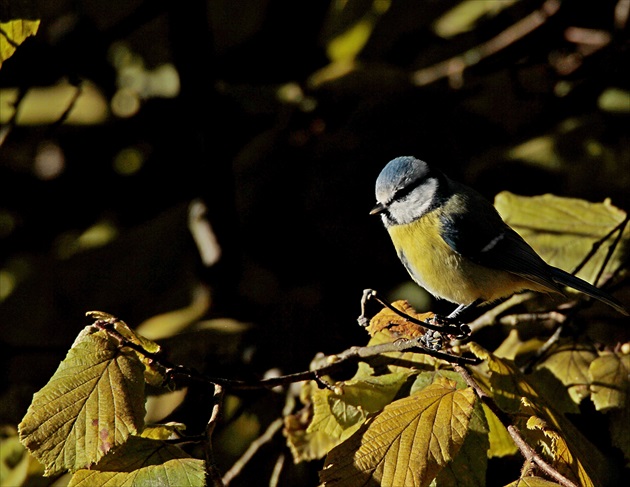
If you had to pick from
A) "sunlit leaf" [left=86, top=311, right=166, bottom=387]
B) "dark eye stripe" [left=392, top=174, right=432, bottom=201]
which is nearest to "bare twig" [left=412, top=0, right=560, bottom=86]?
"dark eye stripe" [left=392, top=174, right=432, bottom=201]

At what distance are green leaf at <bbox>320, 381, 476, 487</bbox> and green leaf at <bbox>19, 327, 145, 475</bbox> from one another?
14.5 inches

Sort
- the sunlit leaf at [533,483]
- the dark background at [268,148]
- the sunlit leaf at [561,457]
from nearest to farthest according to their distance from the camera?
the sunlit leaf at [533,483]
the sunlit leaf at [561,457]
the dark background at [268,148]

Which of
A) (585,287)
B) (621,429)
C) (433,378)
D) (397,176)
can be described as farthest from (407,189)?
(621,429)

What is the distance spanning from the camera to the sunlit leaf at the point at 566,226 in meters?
2.05

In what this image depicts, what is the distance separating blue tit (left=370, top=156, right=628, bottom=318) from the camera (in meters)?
1.93

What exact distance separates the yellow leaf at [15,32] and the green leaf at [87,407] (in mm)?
707

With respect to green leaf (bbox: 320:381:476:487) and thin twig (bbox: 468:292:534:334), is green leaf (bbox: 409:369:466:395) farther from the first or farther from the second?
thin twig (bbox: 468:292:534:334)

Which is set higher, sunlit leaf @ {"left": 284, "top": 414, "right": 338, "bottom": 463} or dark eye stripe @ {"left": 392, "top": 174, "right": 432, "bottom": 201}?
dark eye stripe @ {"left": 392, "top": 174, "right": 432, "bottom": 201}

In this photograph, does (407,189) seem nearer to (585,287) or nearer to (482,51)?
(585,287)

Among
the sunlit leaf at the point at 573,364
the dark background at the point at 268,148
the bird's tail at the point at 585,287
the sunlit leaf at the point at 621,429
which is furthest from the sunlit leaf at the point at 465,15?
the sunlit leaf at the point at 621,429

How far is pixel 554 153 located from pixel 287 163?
999mm

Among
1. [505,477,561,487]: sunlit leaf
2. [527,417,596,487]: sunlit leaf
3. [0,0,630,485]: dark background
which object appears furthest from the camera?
[0,0,630,485]: dark background

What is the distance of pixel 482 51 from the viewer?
→ 2900 millimetres

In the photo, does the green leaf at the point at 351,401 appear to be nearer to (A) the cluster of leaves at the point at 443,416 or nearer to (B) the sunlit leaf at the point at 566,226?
(A) the cluster of leaves at the point at 443,416
